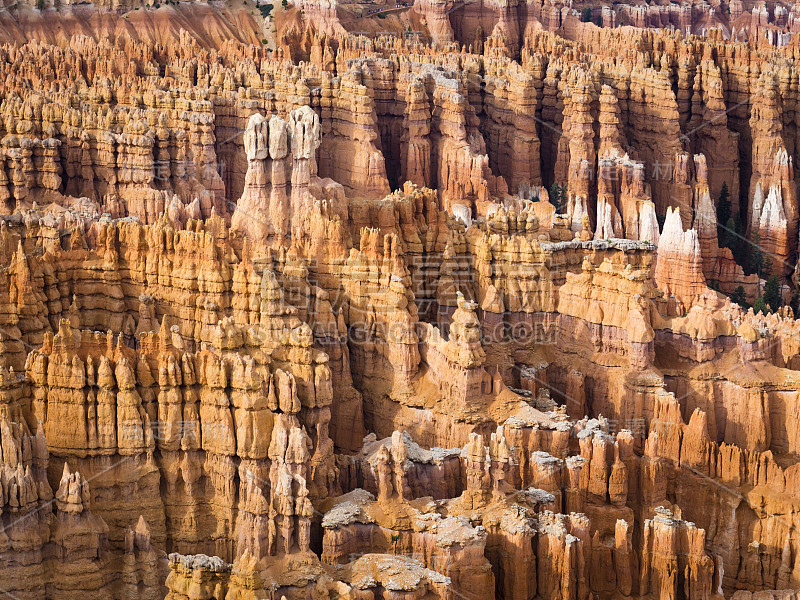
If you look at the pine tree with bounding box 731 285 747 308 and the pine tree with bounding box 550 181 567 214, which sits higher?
the pine tree with bounding box 550 181 567 214

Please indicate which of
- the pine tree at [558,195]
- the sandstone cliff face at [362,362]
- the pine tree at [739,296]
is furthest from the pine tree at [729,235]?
the pine tree at [558,195]

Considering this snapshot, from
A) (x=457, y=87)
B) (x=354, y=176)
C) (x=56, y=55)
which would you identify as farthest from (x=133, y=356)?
(x=56, y=55)

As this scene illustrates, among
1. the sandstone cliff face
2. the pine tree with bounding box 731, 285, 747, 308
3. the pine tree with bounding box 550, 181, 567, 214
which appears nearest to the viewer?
the sandstone cliff face

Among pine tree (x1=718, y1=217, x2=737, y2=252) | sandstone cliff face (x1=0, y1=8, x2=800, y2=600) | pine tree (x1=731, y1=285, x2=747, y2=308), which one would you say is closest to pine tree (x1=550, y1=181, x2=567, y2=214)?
sandstone cliff face (x1=0, y1=8, x2=800, y2=600)

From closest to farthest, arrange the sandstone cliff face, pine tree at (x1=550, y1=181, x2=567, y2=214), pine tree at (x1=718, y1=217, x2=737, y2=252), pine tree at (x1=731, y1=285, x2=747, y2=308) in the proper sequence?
the sandstone cliff face
pine tree at (x1=731, y1=285, x2=747, y2=308)
pine tree at (x1=550, y1=181, x2=567, y2=214)
pine tree at (x1=718, y1=217, x2=737, y2=252)

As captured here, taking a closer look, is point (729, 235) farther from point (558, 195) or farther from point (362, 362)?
point (362, 362)

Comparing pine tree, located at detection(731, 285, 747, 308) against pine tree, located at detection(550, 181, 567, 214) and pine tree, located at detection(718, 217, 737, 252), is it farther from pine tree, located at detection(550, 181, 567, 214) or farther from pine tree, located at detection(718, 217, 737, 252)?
pine tree, located at detection(550, 181, 567, 214)

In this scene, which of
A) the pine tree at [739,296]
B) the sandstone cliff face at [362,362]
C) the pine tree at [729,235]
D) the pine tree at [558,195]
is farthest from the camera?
the pine tree at [729,235]

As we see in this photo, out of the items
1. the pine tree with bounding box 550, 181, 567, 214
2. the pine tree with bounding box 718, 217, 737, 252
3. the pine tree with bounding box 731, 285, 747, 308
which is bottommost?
the pine tree with bounding box 731, 285, 747, 308

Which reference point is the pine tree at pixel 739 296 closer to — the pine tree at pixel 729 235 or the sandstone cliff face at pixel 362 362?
the sandstone cliff face at pixel 362 362
